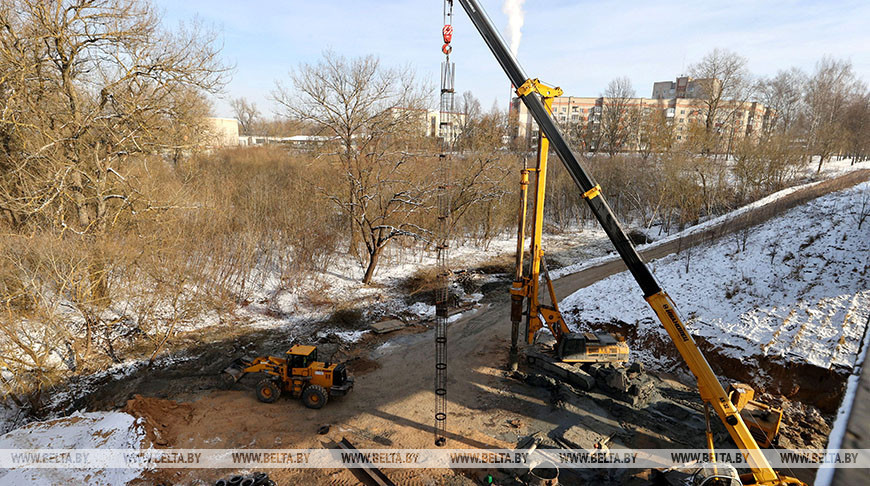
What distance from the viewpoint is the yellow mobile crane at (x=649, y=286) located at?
792cm

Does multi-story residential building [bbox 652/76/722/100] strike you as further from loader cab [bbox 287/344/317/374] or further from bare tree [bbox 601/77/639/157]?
loader cab [bbox 287/344/317/374]

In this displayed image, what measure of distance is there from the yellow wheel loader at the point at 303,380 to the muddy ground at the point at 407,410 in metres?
0.35

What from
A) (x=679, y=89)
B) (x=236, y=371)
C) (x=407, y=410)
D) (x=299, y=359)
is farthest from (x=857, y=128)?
(x=236, y=371)

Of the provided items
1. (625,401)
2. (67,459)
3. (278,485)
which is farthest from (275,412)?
(625,401)

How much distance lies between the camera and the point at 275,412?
12117mm

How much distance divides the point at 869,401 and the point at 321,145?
90.2ft

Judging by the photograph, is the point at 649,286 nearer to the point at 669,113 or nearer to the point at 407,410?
the point at 407,410

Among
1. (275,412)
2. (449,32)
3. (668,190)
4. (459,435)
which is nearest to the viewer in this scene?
(449,32)

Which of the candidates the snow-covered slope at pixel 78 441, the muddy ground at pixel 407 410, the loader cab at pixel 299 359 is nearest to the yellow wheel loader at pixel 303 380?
the loader cab at pixel 299 359

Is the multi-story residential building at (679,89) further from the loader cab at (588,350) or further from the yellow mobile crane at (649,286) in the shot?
the yellow mobile crane at (649,286)

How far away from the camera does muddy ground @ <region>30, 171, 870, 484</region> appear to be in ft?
35.3

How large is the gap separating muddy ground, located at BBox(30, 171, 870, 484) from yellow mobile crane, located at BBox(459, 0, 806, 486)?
2.69 m

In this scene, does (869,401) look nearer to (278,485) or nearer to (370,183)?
(278,485)

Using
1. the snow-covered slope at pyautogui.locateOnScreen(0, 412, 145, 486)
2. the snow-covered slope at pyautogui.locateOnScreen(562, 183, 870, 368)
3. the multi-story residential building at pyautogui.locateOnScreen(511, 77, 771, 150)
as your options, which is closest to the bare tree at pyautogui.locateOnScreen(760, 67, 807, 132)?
the multi-story residential building at pyautogui.locateOnScreen(511, 77, 771, 150)
